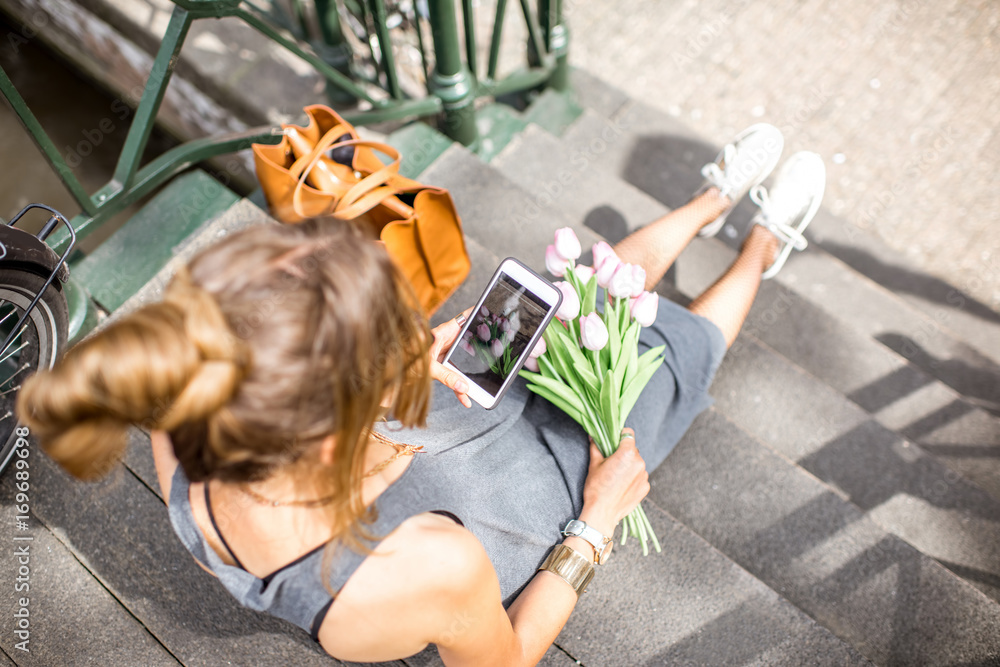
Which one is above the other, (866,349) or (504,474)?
(504,474)

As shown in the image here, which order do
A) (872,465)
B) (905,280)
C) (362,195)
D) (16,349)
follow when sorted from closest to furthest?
(16,349) < (362,195) < (872,465) < (905,280)

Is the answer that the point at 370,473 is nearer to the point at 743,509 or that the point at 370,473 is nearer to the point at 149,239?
the point at 743,509

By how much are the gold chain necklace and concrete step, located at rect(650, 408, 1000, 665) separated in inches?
36.9

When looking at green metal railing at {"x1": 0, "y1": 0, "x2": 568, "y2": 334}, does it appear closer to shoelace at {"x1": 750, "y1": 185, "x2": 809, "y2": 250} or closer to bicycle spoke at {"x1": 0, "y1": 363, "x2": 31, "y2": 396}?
bicycle spoke at {"x1": 0, "y1": 363, "x2": 31, "y2": 396}

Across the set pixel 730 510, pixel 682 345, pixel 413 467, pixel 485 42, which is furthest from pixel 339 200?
pixel 485 42

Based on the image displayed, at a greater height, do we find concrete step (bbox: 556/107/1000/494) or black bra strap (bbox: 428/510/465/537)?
black bra strap (bbox: 428/510/465/537)

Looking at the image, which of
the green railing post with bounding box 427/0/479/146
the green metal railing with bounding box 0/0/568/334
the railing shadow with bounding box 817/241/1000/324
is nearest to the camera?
the green metal railing with bounding box 0/0/568/334

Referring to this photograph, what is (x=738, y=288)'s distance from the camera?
199cm

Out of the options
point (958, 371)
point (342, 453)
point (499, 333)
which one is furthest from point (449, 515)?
point (958, 371)

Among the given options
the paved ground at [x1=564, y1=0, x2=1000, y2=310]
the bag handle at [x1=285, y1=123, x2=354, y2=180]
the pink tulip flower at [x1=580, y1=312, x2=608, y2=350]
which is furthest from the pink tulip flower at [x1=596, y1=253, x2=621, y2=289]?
the paved ground at [x1=564, y1=0, x2=1000, y2=310]

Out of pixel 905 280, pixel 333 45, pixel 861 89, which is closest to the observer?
pixel 333 45

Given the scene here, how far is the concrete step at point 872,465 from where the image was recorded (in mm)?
1920

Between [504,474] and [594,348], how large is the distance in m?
0.34

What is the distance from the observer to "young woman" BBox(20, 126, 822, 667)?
2.18 ft
